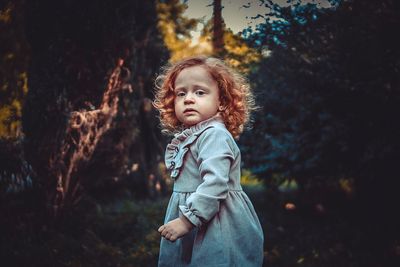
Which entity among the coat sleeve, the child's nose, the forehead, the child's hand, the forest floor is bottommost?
the forest floor

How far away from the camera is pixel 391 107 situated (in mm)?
3473

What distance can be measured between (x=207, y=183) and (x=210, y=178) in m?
0.03

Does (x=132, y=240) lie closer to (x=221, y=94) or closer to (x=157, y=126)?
(x=157, y=126)

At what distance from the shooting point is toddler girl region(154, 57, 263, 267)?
1.87 meters

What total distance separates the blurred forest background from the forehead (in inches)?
58.3

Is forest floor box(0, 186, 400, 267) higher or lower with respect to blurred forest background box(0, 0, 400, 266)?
lower

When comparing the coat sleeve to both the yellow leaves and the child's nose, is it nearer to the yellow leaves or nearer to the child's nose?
the child's nose

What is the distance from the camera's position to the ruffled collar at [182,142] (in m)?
2.14

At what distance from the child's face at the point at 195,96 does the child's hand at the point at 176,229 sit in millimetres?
612

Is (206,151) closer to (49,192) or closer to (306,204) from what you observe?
(49,192)

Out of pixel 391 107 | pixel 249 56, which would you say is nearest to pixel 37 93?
pixel 249 56

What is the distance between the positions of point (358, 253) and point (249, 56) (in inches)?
105

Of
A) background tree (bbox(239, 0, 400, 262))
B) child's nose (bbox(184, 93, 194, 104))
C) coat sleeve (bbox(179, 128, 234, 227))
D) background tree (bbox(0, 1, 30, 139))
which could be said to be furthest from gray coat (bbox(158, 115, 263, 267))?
background tree (bbox(0, 1, 30, 139))

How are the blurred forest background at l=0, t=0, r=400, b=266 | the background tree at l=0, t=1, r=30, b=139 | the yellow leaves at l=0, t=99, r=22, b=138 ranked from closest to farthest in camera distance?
1. the blurred forest background at l=0, t=0, r=400, b=266
2. the background tree at l=0, t=1, r=30, b=139
3. the yellow leaves at l=0, t=99, r=22, b=138
